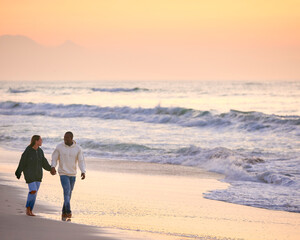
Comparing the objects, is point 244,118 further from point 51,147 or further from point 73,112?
point 73,112

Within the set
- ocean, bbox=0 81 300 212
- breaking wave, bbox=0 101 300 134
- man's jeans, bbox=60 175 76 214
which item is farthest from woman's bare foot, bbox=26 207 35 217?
breaking wave, bbox=0 101 300 134

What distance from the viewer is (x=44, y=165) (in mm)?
8477

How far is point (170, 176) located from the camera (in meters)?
13.6

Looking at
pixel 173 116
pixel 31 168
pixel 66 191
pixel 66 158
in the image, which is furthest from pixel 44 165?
pixel 173 116

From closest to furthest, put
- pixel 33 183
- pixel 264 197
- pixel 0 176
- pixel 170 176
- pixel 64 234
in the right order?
pixel 64 234
pixel 33 183
pixel 264 197
pixel 0 176
pixel 170 176

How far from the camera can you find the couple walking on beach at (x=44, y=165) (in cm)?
828

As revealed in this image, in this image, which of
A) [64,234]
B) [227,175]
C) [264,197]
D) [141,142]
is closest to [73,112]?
[141,142]

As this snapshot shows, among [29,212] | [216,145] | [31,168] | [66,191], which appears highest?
[216,145]

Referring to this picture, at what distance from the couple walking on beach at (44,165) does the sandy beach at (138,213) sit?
0.93 feet

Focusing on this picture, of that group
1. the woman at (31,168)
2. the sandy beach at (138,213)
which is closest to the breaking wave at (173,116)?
the sandy beach at (138,213)

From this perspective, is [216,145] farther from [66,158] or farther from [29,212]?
[29,212]

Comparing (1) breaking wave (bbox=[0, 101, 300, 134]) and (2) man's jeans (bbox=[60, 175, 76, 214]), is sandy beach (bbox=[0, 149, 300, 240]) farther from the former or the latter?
(1) breaking wave (bbox=[0, 101, 300, 134])

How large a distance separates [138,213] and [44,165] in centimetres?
175

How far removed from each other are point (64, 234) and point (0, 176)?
19.3 ft
